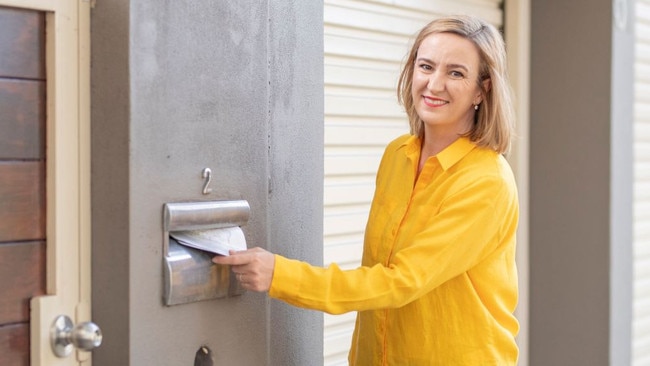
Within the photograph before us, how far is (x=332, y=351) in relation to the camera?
4.43 metres

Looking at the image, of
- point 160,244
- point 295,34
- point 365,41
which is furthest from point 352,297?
point 365,41

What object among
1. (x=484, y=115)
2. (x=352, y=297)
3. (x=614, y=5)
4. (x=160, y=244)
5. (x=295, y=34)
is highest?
(x=614, y=5)

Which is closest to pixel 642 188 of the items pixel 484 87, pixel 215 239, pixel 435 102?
pixel 484 87

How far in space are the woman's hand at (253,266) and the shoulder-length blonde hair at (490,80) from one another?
32.2 inches

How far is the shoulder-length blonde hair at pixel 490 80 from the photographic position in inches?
117

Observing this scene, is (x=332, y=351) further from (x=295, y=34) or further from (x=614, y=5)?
(x=614, y=5)

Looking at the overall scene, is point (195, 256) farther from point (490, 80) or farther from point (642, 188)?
point (642, 188)

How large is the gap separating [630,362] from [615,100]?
161 centimetres

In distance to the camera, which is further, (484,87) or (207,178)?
(484,87)

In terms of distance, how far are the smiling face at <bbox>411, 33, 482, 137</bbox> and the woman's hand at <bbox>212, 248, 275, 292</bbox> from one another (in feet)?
2.35

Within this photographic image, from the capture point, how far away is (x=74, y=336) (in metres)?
2.46

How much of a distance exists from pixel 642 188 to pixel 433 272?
152 inches

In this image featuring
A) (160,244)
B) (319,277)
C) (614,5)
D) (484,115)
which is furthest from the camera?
(614,5)

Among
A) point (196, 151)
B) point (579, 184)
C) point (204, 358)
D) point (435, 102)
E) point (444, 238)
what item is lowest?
point (204, 358)
